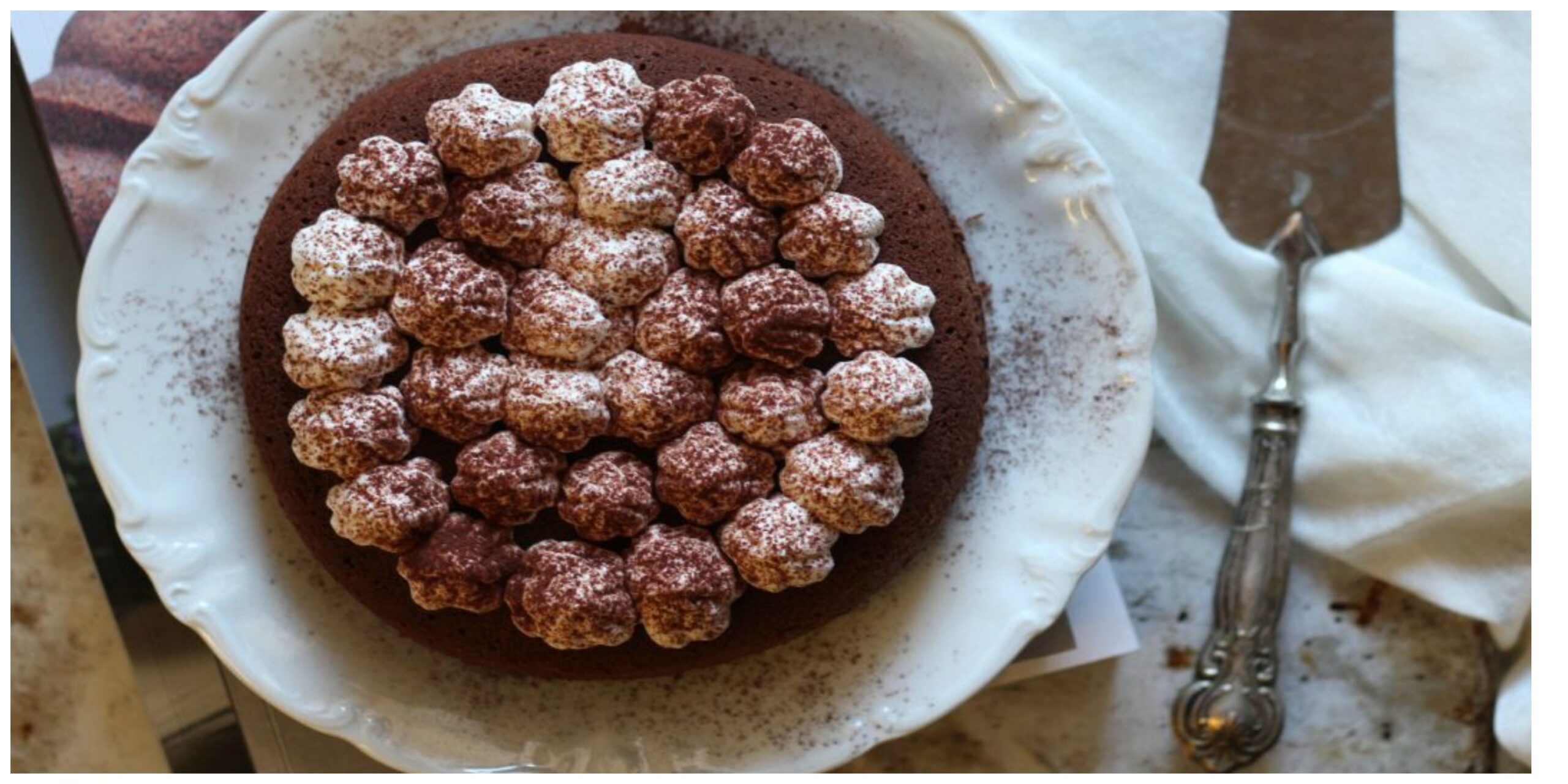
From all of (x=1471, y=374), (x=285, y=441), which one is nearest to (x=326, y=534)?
(x=285, y=441)

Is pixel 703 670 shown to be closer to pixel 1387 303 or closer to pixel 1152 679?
pixel 1152 679

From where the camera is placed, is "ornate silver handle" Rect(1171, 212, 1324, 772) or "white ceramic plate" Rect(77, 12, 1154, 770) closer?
"white ceramic plate" Rect(77, 12, 1154, 770)

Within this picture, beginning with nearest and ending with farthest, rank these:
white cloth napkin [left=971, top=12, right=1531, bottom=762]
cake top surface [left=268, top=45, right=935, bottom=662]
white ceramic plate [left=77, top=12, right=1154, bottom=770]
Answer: cake top surface [left=268, top=45, right=935, bottom=662] < white ceramic plate [left=77, top=12, right=1154, bottom=770] < white cloth napkin [left=971, top=12, right=1531, bottom=762]

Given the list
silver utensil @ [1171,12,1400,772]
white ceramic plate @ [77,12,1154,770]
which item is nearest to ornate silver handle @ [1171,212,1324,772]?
silver utensil @ [1171,12,1400,772]

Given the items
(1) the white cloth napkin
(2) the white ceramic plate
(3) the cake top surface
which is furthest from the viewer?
(1) the white cloth napkin

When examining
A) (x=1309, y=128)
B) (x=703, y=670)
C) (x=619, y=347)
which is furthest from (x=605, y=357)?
(x=1309, y=128)

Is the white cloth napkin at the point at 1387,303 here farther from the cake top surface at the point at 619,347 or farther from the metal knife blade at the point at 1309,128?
the cake top surface at the point at 619,347

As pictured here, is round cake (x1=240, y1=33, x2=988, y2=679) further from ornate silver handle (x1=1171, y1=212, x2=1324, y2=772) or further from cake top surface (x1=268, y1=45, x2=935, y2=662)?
ornate silver handle (x1=1171, y1=212, x2=1324, y2=772)
